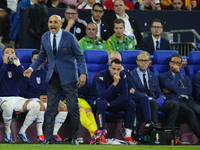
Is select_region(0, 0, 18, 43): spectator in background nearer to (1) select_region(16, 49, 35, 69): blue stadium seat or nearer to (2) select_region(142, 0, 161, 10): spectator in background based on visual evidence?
(1) select_region(16, 49, 35, 69): blue stadium seat

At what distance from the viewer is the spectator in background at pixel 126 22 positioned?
8.38 meters

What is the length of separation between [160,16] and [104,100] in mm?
4143

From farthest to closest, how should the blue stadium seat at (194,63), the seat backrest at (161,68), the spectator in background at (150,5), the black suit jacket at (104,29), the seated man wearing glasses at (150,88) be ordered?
the spectator in background at (150,5)
the black suit jacket at (104,29)
the blue stadium seat at (194,63)
the seat backrest at (161,68)
the seated man wearing glasses at (150,88)

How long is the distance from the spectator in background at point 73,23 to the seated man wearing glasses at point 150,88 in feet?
5.60

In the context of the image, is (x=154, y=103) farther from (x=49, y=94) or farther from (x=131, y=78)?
(x=49, y=94)

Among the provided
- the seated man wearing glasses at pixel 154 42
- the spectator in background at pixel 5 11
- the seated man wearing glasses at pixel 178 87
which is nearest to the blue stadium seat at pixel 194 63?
the seated man wearing glasses at pixel 178 87

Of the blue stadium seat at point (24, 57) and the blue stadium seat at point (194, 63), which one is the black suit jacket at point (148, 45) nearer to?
the blue stadium seat at point (194, 63)

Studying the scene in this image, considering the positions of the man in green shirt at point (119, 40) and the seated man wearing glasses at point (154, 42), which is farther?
the seated man wearing glasses at point (154, 42)

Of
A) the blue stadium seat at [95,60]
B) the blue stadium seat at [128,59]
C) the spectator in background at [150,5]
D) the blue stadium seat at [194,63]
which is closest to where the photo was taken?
the blue stadium seat at [95,60]

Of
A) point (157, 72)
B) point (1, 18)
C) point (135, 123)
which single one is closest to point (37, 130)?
point (135, 123)

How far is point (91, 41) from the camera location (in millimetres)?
7512

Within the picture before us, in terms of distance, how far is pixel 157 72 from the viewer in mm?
7090

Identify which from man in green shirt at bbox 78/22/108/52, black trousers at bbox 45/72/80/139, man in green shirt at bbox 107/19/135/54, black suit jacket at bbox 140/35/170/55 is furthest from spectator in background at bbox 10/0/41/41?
black trousers at bbox 45/72/80/139

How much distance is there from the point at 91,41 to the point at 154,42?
1329 millimetres
